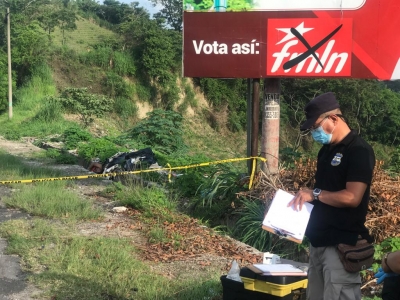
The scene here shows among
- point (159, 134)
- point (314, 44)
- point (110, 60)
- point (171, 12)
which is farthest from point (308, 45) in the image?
point (171, 12)

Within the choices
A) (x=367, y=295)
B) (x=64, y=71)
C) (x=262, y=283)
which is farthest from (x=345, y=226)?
(x=64, y=71)

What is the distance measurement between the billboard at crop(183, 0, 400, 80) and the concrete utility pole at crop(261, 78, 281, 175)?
272 mm

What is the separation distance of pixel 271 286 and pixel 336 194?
36.0 inches

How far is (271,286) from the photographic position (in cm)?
382

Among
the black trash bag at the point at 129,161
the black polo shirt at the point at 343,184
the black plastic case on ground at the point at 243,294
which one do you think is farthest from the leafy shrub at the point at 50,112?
the black polo shirt at the point at 343,184

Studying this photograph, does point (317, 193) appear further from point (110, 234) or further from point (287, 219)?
point (110, 234)

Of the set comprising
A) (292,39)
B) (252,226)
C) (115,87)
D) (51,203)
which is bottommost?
(252,226)

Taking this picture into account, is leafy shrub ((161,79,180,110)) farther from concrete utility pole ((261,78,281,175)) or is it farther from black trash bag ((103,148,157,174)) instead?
concrete utility pole ((261,78,281,175))

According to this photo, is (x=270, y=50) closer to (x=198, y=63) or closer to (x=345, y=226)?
(x=198, y=63)

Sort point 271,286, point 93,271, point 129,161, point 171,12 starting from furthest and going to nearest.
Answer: point 171,12 < point 129,161 < point 93,271 < point 271,286

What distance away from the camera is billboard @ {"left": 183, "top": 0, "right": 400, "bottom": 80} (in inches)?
315

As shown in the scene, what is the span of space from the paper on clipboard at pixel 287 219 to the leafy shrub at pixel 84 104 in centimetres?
2567

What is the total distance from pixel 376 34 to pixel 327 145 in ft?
16.5

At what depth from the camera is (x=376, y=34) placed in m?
7.97
